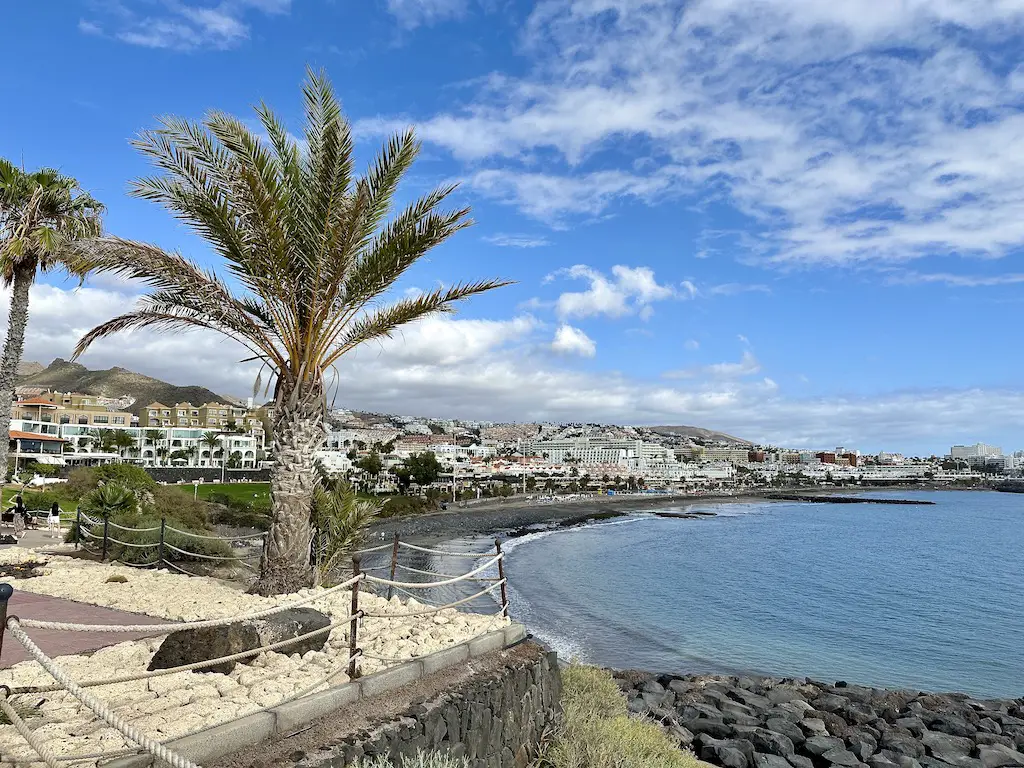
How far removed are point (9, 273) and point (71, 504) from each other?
18.2 meters

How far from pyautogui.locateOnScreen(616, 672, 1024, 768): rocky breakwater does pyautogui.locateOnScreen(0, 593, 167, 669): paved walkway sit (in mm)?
6944

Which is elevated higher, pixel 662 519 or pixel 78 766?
pixel 78 766

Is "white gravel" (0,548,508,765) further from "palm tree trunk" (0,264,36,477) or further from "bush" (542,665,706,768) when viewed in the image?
"palm tree trunk" (0,264,36,477)

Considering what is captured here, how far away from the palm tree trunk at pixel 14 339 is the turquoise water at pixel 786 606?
13448mm

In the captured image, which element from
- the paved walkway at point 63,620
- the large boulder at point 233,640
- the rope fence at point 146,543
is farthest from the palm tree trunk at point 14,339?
the large boulder at point 233,640

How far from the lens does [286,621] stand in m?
6.09

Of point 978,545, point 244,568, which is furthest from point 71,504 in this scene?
point 978,545

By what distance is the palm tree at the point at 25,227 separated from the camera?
14.2 metres

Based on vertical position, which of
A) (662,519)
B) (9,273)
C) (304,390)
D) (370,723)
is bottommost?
(662,519)

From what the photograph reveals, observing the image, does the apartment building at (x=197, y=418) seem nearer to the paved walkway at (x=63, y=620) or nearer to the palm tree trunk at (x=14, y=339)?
the palm tree trunk at (x=14, y=339)

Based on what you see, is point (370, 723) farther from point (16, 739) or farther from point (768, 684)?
point (768, 684)

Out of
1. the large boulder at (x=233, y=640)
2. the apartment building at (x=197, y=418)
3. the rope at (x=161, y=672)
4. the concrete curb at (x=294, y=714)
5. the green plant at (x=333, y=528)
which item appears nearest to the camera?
the rope at (x=161, y=672)

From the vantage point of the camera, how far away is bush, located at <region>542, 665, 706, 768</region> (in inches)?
252

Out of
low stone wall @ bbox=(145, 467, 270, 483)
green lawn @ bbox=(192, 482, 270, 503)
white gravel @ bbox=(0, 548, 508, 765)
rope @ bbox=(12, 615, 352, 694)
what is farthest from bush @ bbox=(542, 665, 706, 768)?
low stone wall @ bbox=(145, 467, 270, 483)
